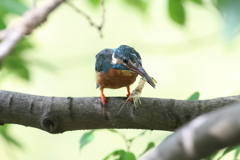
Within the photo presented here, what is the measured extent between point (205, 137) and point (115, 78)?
4.46 feet

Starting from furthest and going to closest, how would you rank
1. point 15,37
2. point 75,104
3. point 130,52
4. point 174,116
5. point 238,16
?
point 130,52 → point 75,104 → point 174,116 → point 15,37 → point 238,16

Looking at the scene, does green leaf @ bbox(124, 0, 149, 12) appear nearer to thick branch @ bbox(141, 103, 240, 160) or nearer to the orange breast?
the orange breast

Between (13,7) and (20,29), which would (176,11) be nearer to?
(13,7)

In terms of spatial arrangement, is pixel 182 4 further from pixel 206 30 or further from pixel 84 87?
pixel 84 87

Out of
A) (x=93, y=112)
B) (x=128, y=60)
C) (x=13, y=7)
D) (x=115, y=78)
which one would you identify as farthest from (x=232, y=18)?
(x=115, y=78)

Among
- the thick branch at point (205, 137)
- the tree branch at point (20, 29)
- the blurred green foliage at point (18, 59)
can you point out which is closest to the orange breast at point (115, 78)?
the blurred green foliage at point (18, 59)

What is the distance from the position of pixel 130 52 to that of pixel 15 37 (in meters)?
1.15

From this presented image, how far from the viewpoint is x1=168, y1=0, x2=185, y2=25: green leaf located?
4.46 ft

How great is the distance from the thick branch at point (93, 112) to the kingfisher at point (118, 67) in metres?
0.24

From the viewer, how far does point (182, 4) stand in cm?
138

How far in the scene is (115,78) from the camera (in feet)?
5.92

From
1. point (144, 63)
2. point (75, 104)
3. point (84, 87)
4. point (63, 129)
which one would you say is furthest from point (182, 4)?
point (84, 87)

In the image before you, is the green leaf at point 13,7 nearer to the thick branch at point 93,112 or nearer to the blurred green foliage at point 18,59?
the blurred green foliage at point 18,59

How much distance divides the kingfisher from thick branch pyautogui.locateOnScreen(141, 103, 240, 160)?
1.16m
